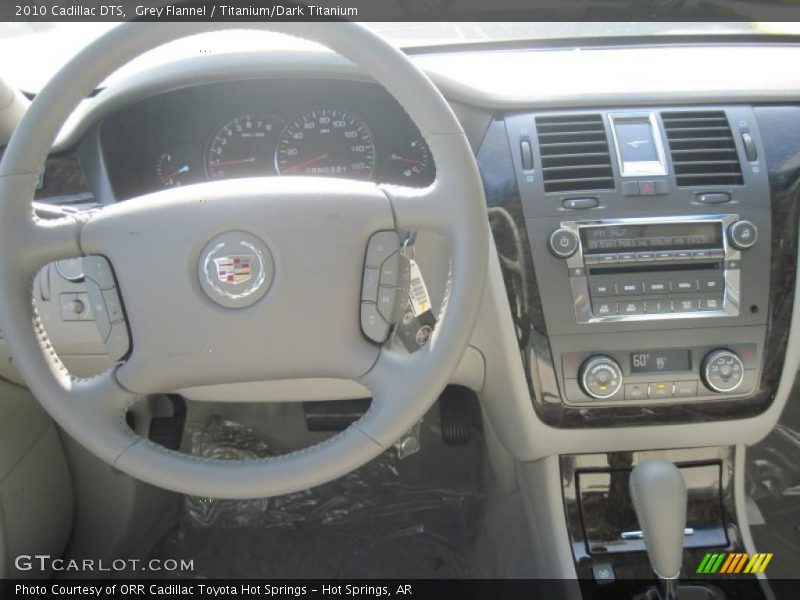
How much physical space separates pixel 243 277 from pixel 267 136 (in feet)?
Answer: 1.98

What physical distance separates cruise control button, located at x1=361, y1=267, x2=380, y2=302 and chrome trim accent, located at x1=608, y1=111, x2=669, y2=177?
→ 0.65 meters

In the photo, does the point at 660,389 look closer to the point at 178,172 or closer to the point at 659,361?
the point at 659,361

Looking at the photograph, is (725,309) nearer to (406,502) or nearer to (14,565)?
(406,502)

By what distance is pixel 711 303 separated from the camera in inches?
59.2

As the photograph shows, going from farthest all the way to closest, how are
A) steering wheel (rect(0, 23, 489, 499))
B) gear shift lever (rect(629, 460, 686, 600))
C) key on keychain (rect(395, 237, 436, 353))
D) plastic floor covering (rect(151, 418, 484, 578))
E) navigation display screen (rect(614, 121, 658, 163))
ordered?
plastic floor covering (rect(151, 418, 484, 578)) → navigation display screen (rect(614, 121, 658, 163)) → gear shift lever (rect(629, 460, 686, 600)) → key on keychain (rect(395, 237, 436, 353)) → steering wheel (rect(0, 23, 489, 499))

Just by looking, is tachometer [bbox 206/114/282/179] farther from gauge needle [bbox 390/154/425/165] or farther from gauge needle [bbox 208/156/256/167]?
gauge needle [bbox 390/154/425/165]

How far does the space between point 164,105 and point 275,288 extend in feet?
2.33

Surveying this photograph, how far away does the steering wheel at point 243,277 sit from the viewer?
1069 millimetres

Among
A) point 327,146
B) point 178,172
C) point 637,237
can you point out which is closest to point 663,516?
point 637,237

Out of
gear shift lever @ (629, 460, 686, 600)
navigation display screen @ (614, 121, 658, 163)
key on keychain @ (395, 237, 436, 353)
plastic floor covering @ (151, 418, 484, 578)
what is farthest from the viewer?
plastic floor covering @ (151, 418, 484, 578)

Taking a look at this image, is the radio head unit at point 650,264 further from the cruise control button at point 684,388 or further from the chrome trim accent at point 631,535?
the chrome trim accent at point 631,535

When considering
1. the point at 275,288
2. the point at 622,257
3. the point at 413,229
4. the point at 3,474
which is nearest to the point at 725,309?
the point at 622,257

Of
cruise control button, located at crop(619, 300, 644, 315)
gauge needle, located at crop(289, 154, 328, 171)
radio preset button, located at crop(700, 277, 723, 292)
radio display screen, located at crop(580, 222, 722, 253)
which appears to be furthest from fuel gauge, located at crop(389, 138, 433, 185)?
radio preset button, located at crop(700, 277, 723, 292)

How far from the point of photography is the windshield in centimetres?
161
